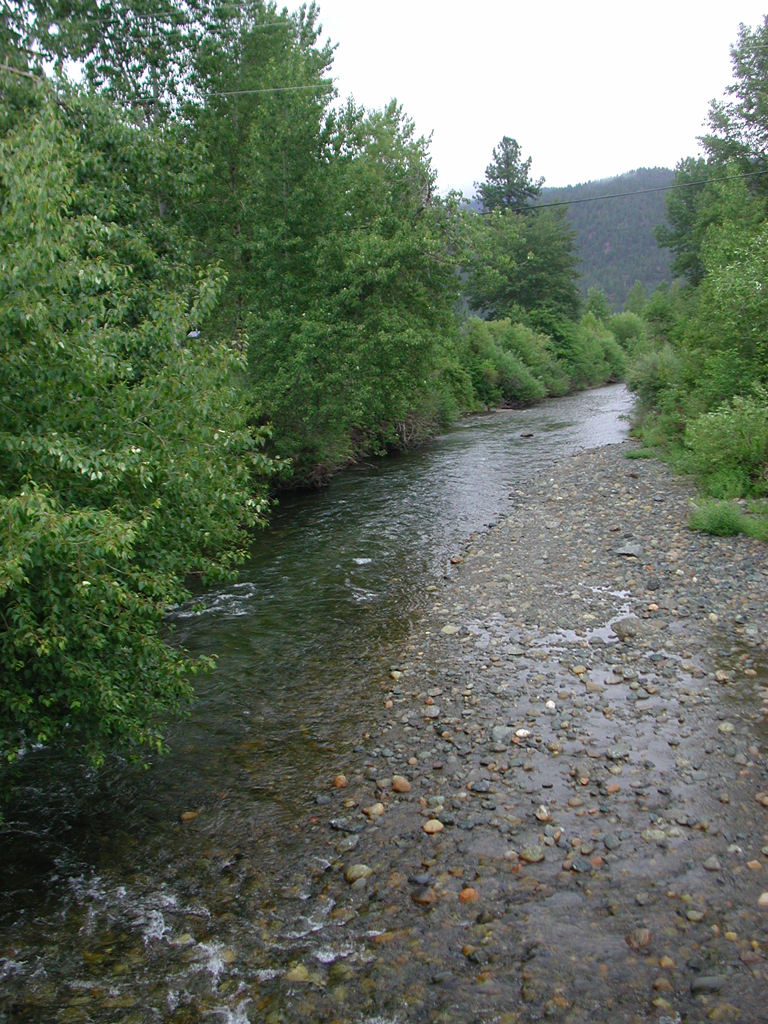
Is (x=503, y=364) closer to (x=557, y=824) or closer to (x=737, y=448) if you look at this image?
(x=737, y=448)

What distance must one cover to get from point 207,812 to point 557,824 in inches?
129

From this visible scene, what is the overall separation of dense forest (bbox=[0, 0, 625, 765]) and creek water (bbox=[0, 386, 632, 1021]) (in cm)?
71

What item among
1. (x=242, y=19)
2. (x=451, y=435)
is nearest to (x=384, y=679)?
(x=242, y=19)

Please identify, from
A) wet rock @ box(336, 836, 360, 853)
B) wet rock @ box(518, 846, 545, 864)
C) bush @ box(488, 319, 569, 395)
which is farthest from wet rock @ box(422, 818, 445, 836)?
bush @ box(488, 319, 569, 395)

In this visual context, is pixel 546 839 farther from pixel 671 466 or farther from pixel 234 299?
pixel 234 299

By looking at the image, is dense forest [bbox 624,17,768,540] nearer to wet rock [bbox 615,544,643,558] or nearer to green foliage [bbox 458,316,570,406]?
wet rock [bbox 615,544,643,558]

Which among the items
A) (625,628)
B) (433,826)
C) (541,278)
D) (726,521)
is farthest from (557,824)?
(541,278)

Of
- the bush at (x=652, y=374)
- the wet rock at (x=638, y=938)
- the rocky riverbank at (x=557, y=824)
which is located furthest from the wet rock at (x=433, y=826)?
the bush at (x=652, y=374)

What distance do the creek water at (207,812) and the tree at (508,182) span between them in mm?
78824

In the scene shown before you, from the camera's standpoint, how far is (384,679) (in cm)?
936

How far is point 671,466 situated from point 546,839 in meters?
15.7

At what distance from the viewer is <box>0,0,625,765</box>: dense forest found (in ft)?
18.4

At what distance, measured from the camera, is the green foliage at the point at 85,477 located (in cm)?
518

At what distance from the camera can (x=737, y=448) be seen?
1542 centimetres
